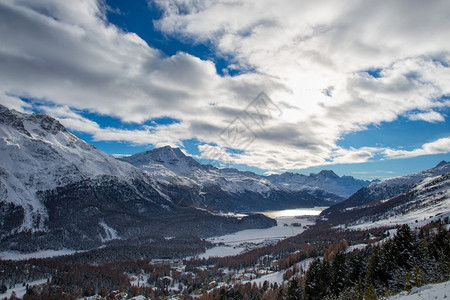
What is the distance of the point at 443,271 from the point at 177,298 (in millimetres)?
155914

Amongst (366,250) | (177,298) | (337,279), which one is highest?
(337,279)

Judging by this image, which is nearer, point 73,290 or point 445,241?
point 445,241

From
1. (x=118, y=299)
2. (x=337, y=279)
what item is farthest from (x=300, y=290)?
(x=118, y=299)

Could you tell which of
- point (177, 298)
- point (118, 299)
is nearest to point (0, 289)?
point (118, 299)

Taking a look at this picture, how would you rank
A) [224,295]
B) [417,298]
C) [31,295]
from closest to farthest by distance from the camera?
[417,298]
[224,295]
[31,295]

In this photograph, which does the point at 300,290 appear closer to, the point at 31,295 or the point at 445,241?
the point at 445,241

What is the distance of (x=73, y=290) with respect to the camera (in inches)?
7569

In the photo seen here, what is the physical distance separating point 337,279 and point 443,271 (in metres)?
24.7

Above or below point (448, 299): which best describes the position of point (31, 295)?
below

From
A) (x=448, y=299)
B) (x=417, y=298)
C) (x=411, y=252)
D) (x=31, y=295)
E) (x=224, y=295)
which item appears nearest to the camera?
(x=448, y=299)

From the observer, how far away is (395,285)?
210ft

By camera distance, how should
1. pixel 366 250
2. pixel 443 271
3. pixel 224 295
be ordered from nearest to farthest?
pixel 443 271 → pixel 224 295 → pixel 366 250

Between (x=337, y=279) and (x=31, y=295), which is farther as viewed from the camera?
(x=31, y=295)

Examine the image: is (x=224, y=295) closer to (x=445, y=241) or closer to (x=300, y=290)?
(x=300, y=290)
